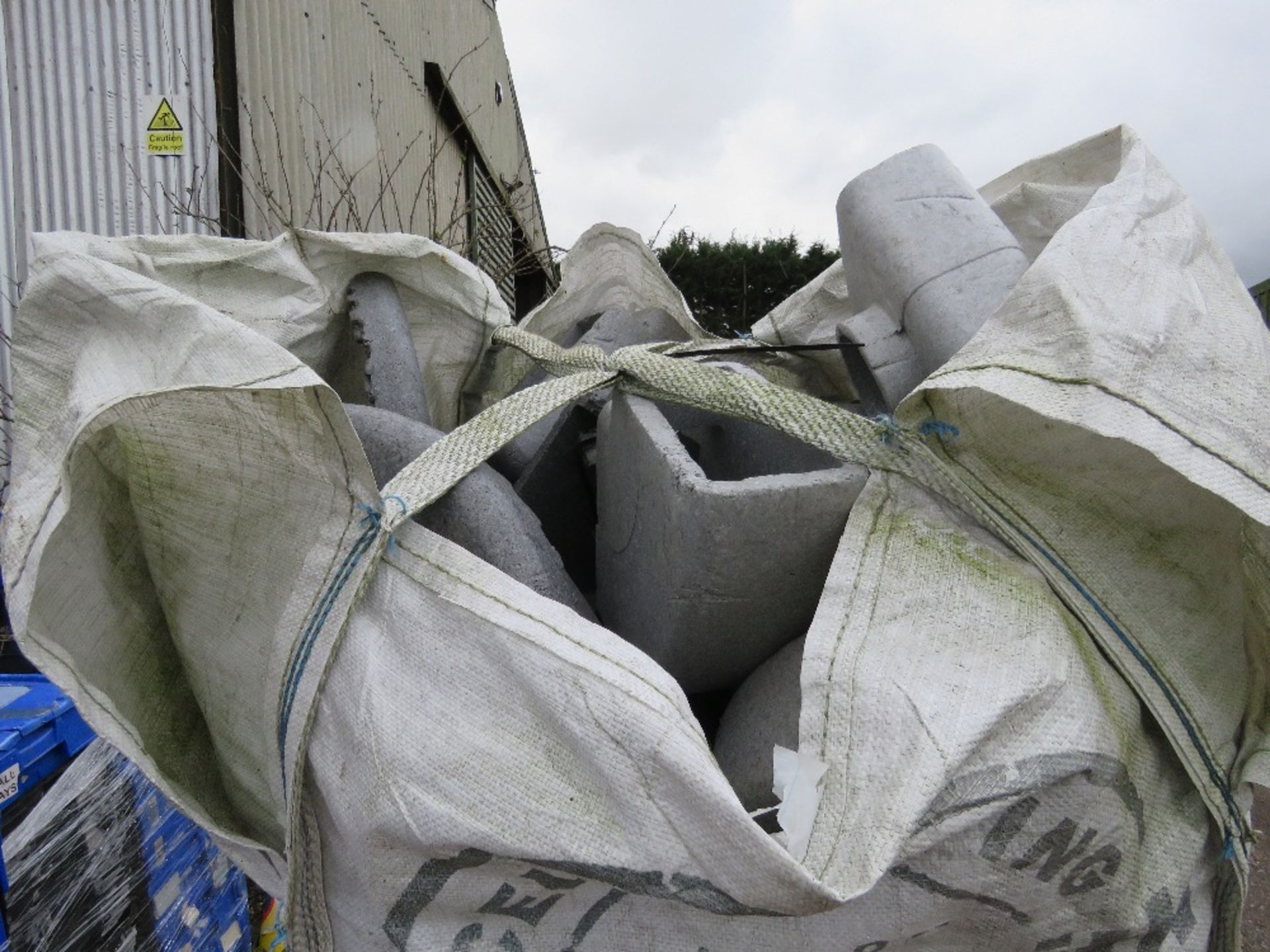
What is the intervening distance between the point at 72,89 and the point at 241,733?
3.24m

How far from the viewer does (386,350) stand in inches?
49.1

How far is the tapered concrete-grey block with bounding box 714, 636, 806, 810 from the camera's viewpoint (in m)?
0.85

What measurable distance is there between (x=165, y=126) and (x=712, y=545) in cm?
319

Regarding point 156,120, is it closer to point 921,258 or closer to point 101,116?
point 101,116

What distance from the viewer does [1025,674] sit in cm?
73

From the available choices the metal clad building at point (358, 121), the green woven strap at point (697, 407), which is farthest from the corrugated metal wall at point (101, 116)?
the green woven strap at point (697, 407)

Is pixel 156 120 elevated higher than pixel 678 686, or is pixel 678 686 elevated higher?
pixel 156 120

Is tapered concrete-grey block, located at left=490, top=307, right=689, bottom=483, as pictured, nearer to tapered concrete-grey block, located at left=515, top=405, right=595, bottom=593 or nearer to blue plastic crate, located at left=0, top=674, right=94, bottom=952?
tapered concrete-grey block, located at left=515, top=405, right=595, bottom=593

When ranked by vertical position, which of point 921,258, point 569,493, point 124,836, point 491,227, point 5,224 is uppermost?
point 491,227

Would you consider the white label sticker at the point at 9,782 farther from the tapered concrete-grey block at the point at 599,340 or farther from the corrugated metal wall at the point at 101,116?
the corrugated metal wall at the point at 101,116

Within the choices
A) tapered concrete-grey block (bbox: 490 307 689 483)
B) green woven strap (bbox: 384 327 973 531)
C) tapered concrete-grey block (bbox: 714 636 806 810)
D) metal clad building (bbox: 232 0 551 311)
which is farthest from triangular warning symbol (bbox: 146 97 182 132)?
tapered concrete-grey block (bbox: 714 636 806 810)

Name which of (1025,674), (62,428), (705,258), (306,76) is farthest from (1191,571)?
(705,258)

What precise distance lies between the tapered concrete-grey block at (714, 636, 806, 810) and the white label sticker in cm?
102

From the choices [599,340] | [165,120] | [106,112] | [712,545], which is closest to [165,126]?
[165,120]
